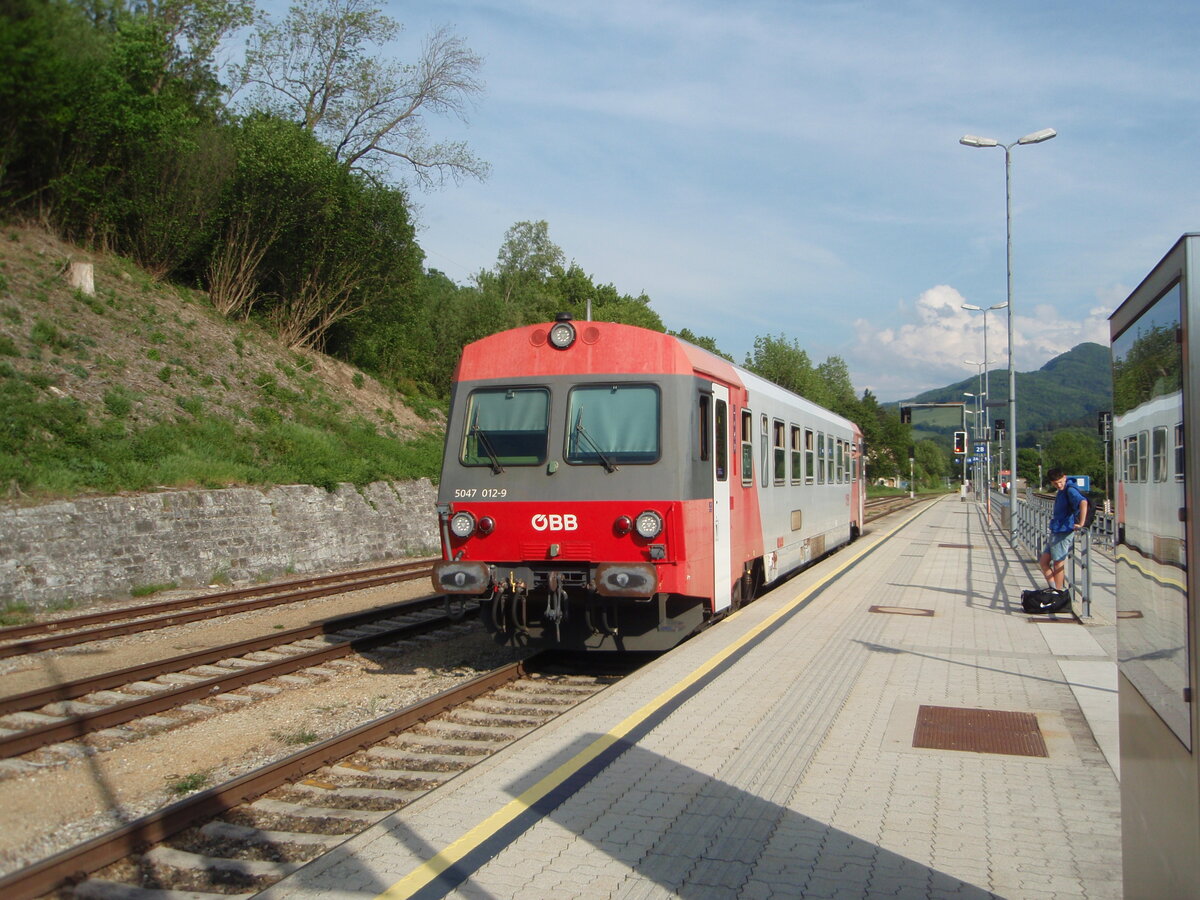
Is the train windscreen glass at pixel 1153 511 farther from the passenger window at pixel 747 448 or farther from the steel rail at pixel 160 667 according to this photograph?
the steel rail at pixel 160 667

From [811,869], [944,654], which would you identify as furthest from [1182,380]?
[944,654]

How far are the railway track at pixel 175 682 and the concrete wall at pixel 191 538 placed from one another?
Answer: 5.25 meters

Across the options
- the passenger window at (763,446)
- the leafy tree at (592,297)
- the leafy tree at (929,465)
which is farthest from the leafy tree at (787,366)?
the passenger window at (763,446)

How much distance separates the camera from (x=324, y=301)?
3225 centimetres

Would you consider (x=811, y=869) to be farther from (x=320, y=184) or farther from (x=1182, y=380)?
(x=320, y=184)

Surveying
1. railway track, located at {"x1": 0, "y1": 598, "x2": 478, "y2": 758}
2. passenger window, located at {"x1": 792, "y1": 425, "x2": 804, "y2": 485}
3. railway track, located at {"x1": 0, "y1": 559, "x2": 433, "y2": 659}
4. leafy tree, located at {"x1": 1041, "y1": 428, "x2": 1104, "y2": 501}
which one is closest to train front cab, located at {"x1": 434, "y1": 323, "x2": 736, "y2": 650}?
railway track, located at {"x1": 0, "y1": 598, "x2": 478, "y2": 758}

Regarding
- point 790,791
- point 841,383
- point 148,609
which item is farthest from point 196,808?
point 841,383

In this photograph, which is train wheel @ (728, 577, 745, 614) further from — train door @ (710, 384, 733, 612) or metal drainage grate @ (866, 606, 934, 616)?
metal drainage grate @ (866, 606, 934, 616)

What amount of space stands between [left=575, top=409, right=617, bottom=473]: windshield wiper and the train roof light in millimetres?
660

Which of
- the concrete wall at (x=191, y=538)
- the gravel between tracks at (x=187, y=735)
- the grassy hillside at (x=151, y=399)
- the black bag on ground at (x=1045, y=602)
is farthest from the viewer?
the grassy hillside at (x=151, y=399)

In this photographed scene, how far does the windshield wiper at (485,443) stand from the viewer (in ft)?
29.8

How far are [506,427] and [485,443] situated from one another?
24 centimetres

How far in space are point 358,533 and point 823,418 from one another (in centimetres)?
1042

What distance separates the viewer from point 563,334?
9.27 meters
